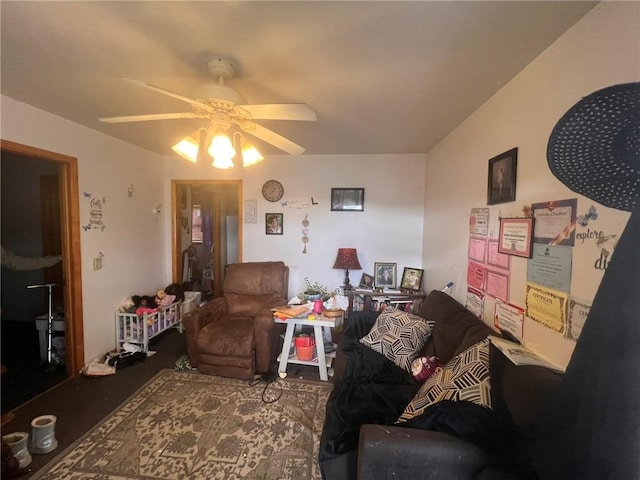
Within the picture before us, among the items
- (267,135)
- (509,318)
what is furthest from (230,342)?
(509,318)

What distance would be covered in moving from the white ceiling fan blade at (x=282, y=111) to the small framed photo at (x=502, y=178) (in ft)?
3.76

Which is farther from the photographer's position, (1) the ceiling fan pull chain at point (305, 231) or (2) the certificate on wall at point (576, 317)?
(1) the ceiling fan pull chain at point (305, 231)

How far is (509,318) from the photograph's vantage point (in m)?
1.56

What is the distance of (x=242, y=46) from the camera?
134cm

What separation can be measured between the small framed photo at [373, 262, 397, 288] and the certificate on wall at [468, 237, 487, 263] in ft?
4.47

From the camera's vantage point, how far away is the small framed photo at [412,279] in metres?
3.20

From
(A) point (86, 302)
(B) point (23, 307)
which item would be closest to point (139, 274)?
(A) point (86, 302)

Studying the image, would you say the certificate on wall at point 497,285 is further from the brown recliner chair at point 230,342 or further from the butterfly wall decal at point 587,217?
the brown recliner chair at point 230,342

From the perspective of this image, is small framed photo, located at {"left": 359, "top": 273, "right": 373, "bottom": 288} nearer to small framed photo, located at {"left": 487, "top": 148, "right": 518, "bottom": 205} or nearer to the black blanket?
the black blanket

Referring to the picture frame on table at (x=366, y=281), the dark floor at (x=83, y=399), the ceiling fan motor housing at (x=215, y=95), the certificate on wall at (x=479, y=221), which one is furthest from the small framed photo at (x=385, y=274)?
the ceiling fan motor housing at (x=215, y=95)

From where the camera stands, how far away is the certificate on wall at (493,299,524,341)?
1.47 m

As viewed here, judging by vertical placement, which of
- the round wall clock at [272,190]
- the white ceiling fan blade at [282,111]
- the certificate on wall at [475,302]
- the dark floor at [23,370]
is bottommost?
the dark floor at [23,370]

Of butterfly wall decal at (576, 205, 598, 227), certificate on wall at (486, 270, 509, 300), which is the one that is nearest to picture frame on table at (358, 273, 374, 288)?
certificate on wall at (486, 270, 509, 300)

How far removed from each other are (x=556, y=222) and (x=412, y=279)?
2.08 meters
